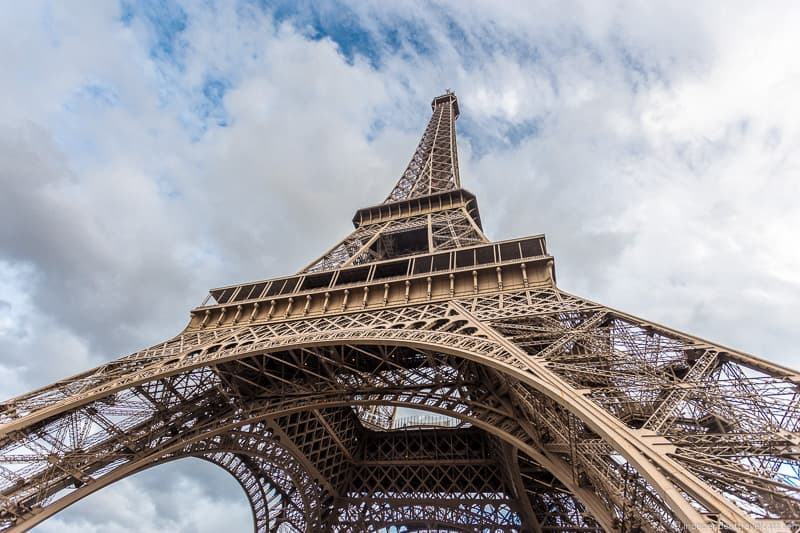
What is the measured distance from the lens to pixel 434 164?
1495 inches

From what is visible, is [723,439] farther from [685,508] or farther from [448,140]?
[448,140]

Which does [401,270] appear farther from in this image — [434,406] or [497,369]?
[497,369]

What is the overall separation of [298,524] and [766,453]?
25199 mm

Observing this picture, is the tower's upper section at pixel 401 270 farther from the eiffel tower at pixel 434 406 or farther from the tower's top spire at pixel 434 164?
the tower's top spire at pixel 434 164

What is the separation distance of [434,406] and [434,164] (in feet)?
87.3

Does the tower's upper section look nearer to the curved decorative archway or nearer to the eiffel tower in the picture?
the eiffel tower

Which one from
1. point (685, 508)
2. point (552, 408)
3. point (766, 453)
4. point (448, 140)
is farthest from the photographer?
point (448, 140)

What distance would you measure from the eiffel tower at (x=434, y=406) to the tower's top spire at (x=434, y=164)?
417 cm

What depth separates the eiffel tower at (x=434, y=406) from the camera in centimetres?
748

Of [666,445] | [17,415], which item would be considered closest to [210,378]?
[17,415]

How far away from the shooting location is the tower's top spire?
1324 inches

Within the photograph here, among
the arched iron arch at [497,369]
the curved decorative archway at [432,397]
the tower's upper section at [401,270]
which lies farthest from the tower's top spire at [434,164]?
the arched iron arch at [497,369]

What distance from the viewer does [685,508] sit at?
537cm

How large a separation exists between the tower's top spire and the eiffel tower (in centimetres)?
417
